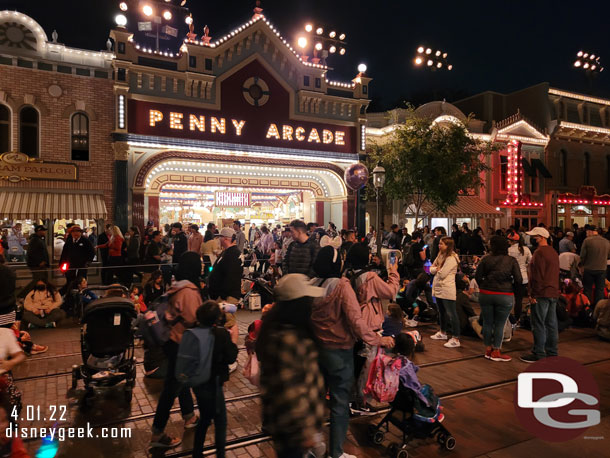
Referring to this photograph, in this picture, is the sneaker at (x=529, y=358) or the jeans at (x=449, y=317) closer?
the sneaker at (x=529, y=358)

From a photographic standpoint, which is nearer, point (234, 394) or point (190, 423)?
point (190, 423)

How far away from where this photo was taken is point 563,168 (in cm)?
2975

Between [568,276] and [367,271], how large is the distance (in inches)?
331

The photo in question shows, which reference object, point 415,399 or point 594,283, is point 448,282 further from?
point 594,283

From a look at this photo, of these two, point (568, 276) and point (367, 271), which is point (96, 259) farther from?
point (568, 276)

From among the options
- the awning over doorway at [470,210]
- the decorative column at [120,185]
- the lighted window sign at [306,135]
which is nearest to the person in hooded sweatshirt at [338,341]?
the decorative column at [120,185]

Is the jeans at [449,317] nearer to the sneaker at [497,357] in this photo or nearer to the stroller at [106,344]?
the sneaker at [497,357]

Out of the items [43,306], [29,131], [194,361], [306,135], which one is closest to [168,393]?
[194,361]

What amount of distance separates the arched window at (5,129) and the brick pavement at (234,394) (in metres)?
8.80

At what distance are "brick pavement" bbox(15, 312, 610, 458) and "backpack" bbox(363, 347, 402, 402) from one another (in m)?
0.59

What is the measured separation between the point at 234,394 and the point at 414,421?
2530 mm

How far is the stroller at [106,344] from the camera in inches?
212

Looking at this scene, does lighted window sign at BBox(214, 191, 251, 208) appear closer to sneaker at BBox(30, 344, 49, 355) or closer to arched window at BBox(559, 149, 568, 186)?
sneaker at BBox(30, 344, 49, 355)

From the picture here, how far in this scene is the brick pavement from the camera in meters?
4.33
